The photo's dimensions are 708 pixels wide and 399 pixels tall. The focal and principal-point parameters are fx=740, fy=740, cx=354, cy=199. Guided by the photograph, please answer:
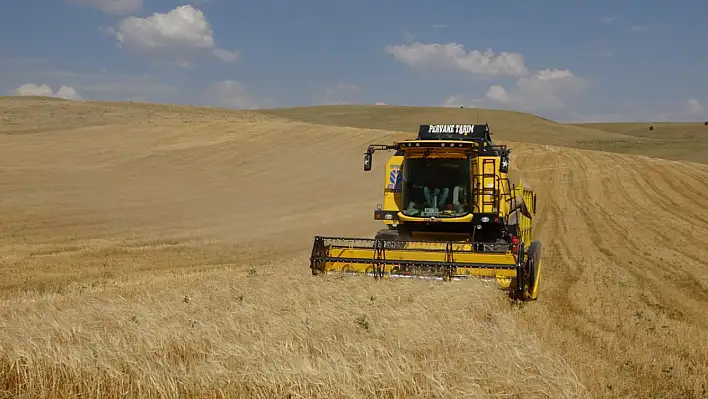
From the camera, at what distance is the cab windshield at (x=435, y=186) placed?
13.6m

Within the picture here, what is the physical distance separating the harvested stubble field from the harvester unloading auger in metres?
1.02

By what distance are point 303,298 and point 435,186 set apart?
17.2ft

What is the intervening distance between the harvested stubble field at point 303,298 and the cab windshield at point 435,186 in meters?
2.37

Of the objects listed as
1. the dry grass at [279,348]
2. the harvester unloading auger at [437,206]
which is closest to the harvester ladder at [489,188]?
the harvester unloading auger at [437,206]

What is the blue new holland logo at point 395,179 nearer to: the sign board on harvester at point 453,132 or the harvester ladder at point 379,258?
the sign board on harvester at point 453,132

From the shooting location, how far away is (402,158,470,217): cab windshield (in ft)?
44.7

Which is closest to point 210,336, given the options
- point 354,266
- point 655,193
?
point 354,266

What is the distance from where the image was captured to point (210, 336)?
23.6 ft

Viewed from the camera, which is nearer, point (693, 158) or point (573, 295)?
point (573, 295)

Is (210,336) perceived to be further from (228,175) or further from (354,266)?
(228,175)

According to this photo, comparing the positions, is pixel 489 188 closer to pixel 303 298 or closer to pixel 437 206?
pixel 437 206

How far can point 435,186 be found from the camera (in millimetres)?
13828

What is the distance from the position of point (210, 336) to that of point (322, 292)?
273 cm

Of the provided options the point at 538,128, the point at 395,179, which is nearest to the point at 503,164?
the point at 395,179
